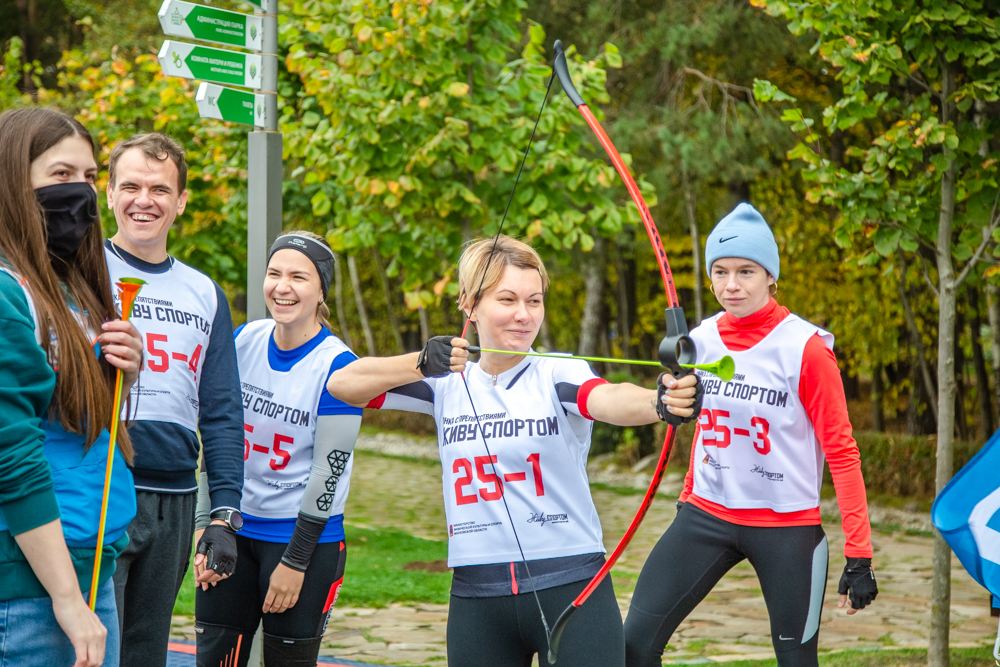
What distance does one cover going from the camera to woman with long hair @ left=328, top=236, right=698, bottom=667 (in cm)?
241

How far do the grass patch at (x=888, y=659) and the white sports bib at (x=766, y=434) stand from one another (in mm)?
1881

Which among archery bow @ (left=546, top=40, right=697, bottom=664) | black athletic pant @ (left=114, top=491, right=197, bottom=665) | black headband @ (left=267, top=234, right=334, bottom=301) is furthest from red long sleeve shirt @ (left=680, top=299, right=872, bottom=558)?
black athletic pant @ (left=114, top=491, right=197, bottom=665)

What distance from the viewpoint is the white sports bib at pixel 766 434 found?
330 cm

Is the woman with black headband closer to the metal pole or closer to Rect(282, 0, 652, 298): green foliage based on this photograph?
the metal pole

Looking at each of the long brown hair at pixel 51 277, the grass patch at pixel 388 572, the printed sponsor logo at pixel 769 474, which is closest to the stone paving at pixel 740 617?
the grass patch at pixel 388 572

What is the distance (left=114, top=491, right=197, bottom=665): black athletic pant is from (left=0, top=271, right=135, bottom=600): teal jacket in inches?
29.2

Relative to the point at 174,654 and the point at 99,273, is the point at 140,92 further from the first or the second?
the point at 99,273

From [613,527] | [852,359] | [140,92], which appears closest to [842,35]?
[613,527]

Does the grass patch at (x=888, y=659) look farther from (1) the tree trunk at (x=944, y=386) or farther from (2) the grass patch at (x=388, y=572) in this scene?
(2) the grass patch at (x=388, y=572)

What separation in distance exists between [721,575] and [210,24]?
2930 millimetres

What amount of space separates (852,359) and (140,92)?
10.9 meters

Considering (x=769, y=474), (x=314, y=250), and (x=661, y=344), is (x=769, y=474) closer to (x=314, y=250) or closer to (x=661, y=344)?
(x=661, y=344)

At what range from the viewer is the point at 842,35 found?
15.5ft

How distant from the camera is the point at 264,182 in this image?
12.8 feet
